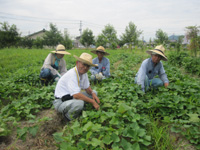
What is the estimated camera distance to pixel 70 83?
234cm

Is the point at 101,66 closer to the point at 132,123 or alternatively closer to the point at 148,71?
the point at 148,71

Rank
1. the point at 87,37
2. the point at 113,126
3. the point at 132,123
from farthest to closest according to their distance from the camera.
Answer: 1. the point at 87,37
2. the point at 113,126
3. the point at 132,123

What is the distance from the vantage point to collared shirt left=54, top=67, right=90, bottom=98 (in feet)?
7.66

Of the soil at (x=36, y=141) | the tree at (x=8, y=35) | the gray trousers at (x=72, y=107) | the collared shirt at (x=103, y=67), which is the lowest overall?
the soil at (x=36, y=141)

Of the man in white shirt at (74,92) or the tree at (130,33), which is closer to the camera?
the man in white shirt at (74,92)

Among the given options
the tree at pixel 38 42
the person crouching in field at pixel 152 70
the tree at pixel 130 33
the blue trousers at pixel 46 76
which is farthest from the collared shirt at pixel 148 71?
the tree at pixel 38 42

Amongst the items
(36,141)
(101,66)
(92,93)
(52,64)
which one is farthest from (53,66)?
(36,141)

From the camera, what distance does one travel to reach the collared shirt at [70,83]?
2336mm

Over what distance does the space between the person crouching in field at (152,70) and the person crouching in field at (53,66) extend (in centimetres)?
209

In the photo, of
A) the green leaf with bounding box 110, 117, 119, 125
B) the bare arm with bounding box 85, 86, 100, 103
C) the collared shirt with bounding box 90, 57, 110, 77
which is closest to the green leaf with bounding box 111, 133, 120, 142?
the green leaf with bounding box 110, 117, 119, 125

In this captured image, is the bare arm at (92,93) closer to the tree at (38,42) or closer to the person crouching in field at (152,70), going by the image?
the person crouching in field at (152,70)

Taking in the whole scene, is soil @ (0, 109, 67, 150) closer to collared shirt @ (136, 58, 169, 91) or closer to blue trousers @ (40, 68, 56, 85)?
blue trousers @ (40, 68, 56, 85)

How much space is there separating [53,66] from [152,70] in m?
2.83

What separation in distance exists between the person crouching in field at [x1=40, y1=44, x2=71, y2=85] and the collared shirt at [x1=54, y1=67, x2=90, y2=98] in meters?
1.55
